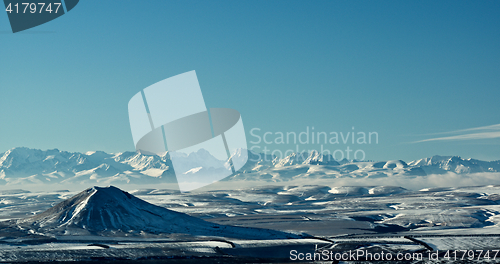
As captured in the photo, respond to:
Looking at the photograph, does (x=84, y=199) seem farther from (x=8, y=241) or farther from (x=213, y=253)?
(x=213, y=253)

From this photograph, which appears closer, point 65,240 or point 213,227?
point 65,240

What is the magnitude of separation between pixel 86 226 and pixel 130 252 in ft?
134

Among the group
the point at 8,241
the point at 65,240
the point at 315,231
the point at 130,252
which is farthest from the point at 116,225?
the point at 315,231

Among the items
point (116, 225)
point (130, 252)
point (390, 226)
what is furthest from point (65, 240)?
point (390, 226)

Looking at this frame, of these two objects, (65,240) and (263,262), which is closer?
(263,262)

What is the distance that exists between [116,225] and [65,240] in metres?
19.0

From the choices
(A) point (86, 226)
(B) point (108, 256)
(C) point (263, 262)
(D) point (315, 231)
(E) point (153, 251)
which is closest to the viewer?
(C) point (263, 262)

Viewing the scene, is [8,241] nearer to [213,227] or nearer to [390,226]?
[213,227]

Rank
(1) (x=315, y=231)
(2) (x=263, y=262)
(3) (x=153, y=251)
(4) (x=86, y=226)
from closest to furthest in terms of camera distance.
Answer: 1. (2) (x=263, y=262)
2. (3) (x=153, y=251)
3. (4) (x=86, y=226)
4. (1) (x=315, y=231)

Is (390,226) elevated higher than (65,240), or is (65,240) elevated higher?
(65,240)

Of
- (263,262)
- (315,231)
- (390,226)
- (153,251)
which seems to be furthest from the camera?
(390,226)

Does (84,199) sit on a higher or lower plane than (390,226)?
higher

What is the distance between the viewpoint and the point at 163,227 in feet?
393

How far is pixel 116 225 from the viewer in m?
118
